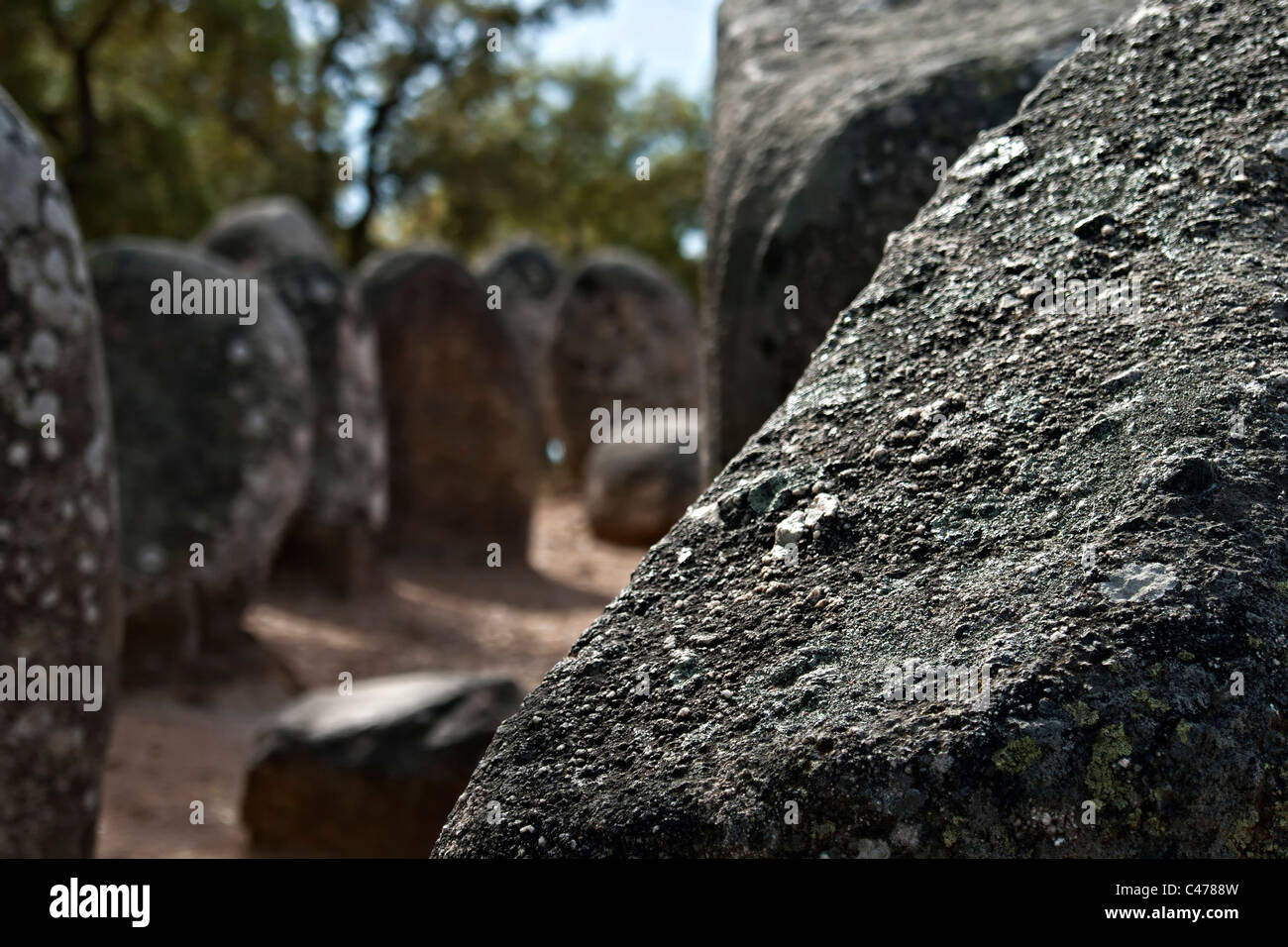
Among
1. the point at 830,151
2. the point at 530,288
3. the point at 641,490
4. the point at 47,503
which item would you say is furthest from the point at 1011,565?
the point at 530,288

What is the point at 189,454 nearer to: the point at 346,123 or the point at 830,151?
the point at 830,151

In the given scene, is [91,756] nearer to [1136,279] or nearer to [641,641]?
[641,641]

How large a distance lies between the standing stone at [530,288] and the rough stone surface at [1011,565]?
12.0 meters

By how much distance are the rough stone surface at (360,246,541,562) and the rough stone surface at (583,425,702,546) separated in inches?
50.5

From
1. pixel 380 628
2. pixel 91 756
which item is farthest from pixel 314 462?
pixel 91 756

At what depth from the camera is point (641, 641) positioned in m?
1.07

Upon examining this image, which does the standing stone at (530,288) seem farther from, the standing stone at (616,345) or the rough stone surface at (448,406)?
the rough stone surface at (448,406)

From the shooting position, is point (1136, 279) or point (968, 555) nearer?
point (968, 555)

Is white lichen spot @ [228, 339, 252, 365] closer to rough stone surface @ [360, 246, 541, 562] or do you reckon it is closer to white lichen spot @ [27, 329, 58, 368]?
rough stone surface @ [360, 246, 541, 562]

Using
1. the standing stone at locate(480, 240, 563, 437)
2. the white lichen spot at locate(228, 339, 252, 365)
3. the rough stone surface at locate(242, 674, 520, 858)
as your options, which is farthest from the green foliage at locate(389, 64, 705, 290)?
the rough stone surface at locate(242, 674, 520, 858)
